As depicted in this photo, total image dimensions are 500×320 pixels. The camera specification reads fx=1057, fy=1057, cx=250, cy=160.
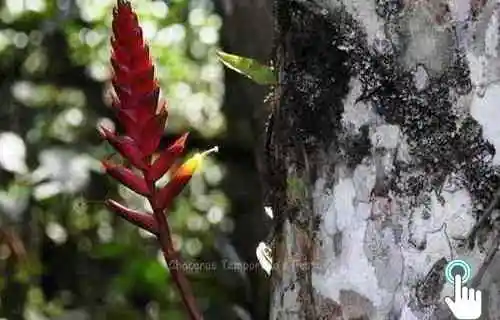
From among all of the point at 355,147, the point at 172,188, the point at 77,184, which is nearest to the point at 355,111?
the point at 355,147

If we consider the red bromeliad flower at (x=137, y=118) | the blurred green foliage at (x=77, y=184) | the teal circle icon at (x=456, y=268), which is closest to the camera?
the teal circle icon at (x=456, y=268)

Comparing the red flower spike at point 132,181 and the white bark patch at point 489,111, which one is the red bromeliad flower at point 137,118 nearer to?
the red flower spike at point 132,181

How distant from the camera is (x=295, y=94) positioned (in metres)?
0.72

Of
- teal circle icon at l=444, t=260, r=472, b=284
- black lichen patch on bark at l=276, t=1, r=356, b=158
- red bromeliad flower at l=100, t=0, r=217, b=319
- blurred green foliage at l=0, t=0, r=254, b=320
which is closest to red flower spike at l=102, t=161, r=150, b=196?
red bromeliad flower at l=100, t=0, r=217, b=319

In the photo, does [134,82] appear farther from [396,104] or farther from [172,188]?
[396,104]

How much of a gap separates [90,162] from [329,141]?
1.37 meters

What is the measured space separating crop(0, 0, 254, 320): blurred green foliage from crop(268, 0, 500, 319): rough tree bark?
1259 mm

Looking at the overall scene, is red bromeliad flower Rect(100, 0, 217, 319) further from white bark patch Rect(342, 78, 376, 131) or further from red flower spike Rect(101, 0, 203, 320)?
white bark patch Rect(342, 78, 376, 131)

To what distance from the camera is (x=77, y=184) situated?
2027 mm

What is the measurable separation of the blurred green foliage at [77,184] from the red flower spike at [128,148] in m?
1.18

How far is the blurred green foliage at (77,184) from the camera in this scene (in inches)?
79.3

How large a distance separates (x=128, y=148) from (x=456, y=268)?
25cm

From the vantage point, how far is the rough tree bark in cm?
66

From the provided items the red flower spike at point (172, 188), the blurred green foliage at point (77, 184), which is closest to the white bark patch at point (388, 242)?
the red flower spike at point (172, 188)
